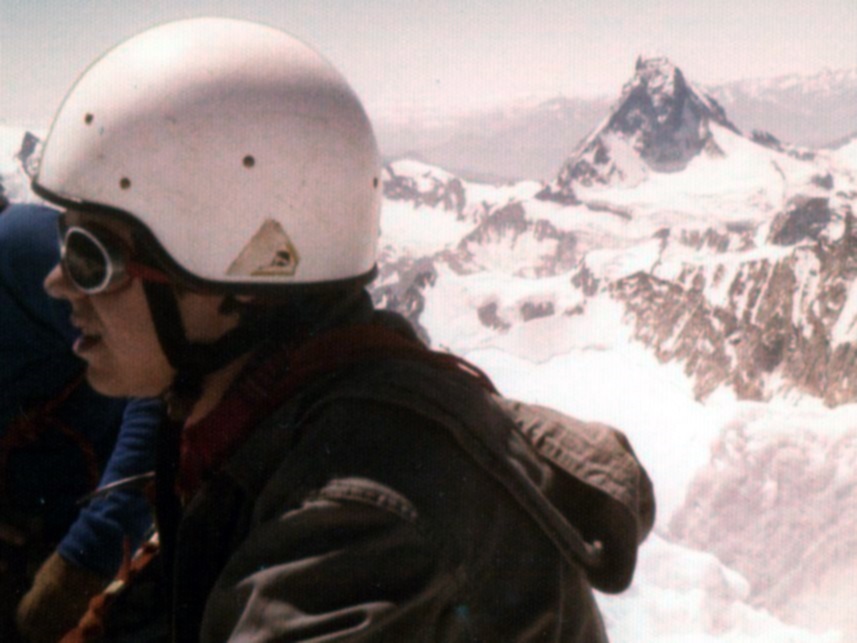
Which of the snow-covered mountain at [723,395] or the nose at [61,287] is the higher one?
the nose at [61,287]

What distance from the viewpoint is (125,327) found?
2.17 metres

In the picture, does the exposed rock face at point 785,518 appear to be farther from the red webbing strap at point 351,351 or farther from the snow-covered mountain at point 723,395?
the red webbing strap at point 351,351

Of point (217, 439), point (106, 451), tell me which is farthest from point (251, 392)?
point (106, 451)

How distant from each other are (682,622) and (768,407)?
905 inches

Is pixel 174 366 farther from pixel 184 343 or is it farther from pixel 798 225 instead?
pixel 798 225

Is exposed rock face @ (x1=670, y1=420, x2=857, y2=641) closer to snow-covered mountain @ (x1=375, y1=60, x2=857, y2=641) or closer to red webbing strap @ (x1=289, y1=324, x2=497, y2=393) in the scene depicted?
snow-covered mountain @ (x1=375, y1=60, x2=857, y2=641)

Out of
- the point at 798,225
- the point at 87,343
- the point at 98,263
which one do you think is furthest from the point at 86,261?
the point at 798,225

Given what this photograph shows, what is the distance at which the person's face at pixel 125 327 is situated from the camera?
2.15 m

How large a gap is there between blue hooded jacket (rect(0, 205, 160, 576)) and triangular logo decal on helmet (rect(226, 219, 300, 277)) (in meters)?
1.34

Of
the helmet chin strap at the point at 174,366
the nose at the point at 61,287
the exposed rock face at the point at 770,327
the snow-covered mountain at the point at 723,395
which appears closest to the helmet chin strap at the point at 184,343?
the helmet chin strap at the point at 174,366

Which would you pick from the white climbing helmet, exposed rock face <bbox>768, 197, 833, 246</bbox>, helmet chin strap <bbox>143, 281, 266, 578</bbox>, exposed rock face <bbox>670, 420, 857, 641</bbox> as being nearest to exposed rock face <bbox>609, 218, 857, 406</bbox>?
exposed rock face <bbox>670, 420, 857, 641</bbox>

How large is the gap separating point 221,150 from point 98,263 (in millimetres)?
532

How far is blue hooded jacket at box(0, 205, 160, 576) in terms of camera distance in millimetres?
2951

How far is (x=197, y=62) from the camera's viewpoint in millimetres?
2152
